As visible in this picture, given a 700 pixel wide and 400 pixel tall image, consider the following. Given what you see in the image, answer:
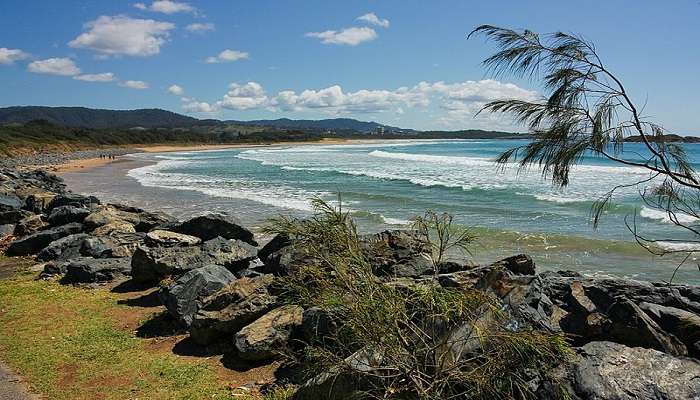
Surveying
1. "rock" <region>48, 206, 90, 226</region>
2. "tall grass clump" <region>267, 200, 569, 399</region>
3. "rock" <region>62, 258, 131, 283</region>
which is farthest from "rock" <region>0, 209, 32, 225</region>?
"tall grass clump" <region>267, 200, 569, 399</region>

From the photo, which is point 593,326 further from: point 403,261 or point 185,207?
point 185,207

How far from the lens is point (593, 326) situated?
5609mm

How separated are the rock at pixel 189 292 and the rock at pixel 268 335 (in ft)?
4.53

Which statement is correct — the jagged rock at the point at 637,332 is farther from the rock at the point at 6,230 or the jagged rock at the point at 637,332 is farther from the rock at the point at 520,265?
the rock at the point at 6,230

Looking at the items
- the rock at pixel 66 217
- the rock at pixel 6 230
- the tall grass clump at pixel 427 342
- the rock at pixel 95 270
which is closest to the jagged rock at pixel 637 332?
the tall grass clump at pixel 427 342

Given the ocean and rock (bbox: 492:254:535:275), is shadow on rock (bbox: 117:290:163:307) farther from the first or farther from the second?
the ocean

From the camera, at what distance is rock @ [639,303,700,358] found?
5.27 meters

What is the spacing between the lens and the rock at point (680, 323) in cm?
527

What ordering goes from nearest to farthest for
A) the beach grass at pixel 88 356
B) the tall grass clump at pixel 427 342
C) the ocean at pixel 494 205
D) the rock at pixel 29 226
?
the tall grass clump at pixel 427 342 → the beach grass at pixel 88 356 → the ocean at pixel 494 205 → the rock at pixel 29 226

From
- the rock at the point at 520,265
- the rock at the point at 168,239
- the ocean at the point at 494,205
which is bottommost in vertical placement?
the ocean at the point at 494,205

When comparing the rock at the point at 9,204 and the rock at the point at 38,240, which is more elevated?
the rock at the point at 9,204

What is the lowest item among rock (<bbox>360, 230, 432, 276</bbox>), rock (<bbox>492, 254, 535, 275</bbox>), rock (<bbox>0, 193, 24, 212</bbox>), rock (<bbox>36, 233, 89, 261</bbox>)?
rock (<bbox>36, 233, 89, 261</bbox>)

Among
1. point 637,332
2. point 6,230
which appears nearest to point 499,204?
point 6,230

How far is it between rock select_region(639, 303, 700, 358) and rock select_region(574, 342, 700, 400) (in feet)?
3.19
